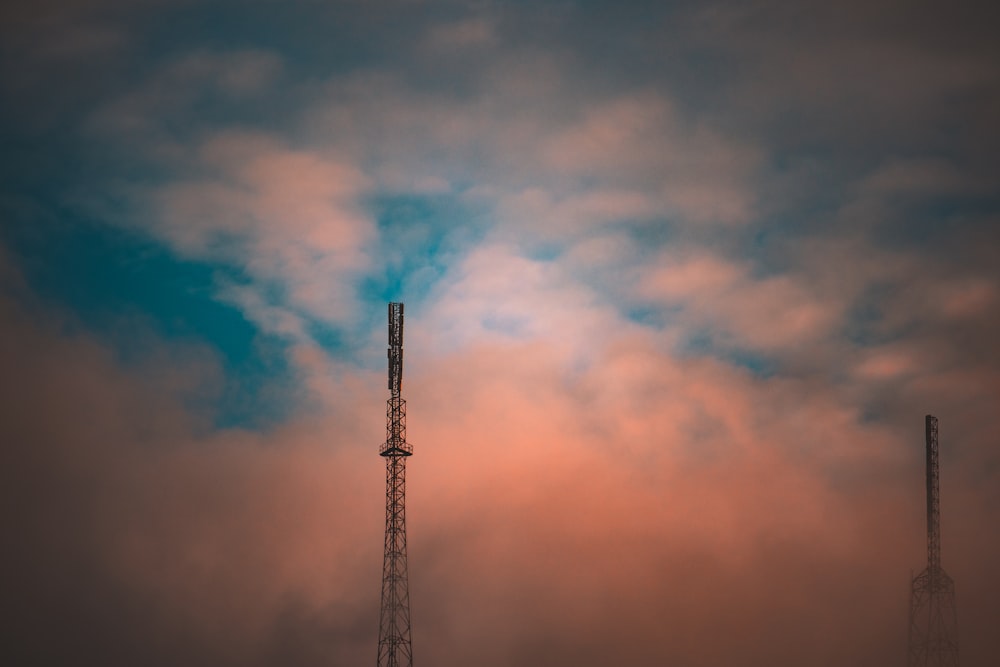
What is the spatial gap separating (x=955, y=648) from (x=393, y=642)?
106 metres

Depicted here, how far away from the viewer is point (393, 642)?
14012cm

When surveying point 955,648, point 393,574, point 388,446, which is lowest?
point 955,648

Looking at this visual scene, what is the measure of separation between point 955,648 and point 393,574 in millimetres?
106974

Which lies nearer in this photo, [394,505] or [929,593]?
[394,505]

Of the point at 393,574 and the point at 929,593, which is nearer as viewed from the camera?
the point at 393,574

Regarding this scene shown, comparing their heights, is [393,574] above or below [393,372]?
below

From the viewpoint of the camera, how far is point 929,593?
199 metres

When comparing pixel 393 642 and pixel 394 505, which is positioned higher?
pixel 394 505

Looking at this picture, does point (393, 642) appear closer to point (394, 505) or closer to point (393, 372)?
point (394, 505)

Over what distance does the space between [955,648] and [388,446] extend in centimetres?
11059

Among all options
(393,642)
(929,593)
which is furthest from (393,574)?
→ (929,593)

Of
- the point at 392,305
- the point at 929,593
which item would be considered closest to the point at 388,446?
the point at 392,305

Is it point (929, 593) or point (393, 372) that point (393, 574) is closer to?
point (393, 372)

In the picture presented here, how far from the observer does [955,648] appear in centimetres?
19575
